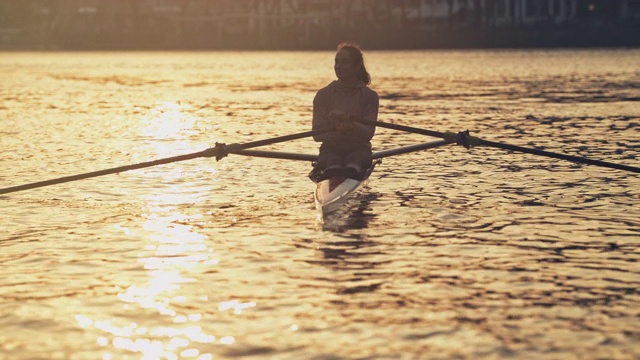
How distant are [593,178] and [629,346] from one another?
33.2ft

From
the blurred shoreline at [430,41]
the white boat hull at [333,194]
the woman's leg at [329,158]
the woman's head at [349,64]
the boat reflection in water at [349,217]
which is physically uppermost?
the woman's head at [349,64]

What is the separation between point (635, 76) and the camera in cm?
5744

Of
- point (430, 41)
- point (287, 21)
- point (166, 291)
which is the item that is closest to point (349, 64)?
point (166, 291)

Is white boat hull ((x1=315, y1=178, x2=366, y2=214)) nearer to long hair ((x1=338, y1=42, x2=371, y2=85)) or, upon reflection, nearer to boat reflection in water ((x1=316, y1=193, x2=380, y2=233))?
boat reflection in water ((x1=316, y1=193, x2=380, y2=233))

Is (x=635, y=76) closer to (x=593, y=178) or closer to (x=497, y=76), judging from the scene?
(x=497, y=76)

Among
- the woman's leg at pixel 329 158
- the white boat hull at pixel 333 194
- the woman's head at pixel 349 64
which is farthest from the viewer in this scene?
the woman's leg at pixel 329 158

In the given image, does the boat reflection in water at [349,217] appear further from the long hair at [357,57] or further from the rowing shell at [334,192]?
the long hair at [357,57]

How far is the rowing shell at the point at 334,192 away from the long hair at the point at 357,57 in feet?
4.20

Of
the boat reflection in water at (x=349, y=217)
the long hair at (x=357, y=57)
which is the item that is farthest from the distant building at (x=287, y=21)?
the long hair at (x=357, y=57)

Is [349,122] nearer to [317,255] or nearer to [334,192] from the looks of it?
[334,192]

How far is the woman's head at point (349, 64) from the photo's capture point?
48.7 feet

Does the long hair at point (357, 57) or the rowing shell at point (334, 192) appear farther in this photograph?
the long hair at point (357, 57)

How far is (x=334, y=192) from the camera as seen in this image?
14680 mm

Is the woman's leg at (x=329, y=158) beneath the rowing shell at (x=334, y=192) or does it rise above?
above
